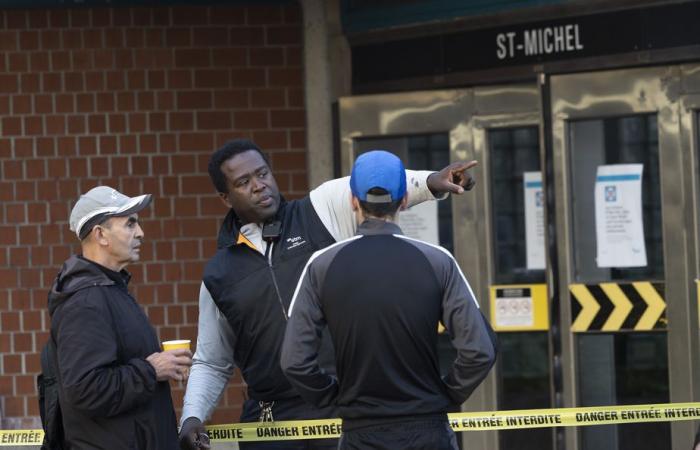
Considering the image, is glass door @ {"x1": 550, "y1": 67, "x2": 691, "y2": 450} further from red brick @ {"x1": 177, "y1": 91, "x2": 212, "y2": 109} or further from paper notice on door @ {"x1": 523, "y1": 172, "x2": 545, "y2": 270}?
red brick @ {"x1": 177, "y1": 91, "x2": 212, "y2": 109}

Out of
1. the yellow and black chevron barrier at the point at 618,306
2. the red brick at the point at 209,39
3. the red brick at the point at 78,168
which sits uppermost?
the red brick at the point at 209,39

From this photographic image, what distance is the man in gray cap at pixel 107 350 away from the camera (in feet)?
15.1

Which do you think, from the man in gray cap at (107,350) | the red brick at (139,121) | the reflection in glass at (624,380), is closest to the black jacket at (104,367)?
the man in gray cap at (107,350)

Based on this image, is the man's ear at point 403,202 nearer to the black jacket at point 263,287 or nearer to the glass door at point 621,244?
the black jacket at point 263,287

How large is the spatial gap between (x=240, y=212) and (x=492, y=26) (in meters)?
2.99

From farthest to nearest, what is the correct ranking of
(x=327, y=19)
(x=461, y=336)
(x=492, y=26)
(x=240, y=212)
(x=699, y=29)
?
(x=327, y=19)
(x=492, y=26)
(x=699, y=29)
(x=240, y=212)
(x=461, y=336)

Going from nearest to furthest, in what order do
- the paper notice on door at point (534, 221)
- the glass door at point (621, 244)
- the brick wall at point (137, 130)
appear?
the glass door at point (621, 244)
the paper notice on door at point (534, 221)
the brick wall at point (137, 130)

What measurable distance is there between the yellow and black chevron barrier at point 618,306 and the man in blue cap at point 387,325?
326 centimetres

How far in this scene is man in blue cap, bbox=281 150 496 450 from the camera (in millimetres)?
4176

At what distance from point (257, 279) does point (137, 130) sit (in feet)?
11.7

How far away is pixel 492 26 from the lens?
7.77m

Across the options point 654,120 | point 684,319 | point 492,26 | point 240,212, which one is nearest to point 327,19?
point 492,26

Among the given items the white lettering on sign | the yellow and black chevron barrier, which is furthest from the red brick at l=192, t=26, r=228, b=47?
the yellow and black chevron barrier

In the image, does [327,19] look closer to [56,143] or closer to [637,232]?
[56,143]
